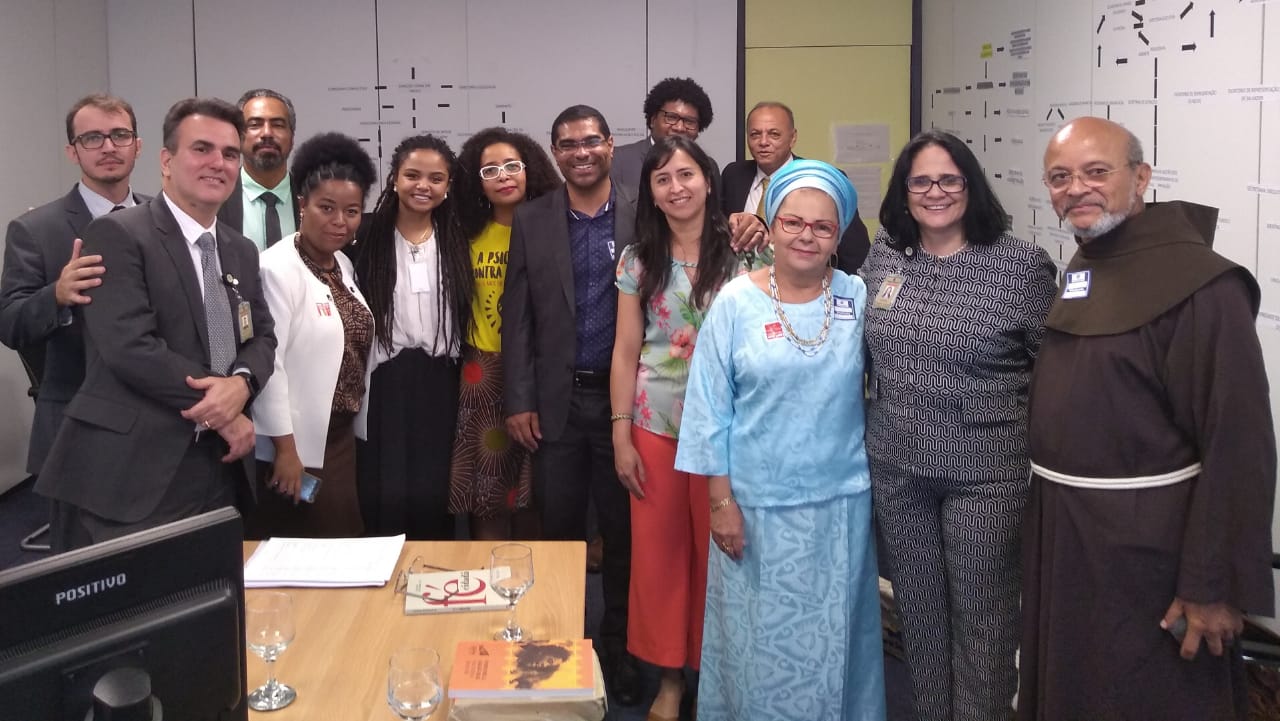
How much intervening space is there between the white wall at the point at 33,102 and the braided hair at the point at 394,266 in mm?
2799

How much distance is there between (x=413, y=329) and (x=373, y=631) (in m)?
1.40

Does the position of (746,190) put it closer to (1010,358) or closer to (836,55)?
(836,55)

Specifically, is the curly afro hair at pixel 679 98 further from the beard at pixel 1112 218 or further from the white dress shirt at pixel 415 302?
the beard at pixel 1112 218

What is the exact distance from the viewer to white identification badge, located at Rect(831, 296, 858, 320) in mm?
2248

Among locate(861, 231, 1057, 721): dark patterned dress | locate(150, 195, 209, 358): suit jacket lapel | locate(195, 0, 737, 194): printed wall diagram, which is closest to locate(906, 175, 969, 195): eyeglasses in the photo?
locate(861, 231, 1057, 721): dark patterned dress

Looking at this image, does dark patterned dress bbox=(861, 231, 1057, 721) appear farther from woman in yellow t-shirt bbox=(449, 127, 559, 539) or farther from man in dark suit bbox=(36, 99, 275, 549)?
man in dark suit bbox=(36, 99, 275, 549)

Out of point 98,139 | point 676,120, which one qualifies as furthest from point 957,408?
point 98,139

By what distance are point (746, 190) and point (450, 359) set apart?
1535 mm

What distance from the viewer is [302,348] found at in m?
2.75

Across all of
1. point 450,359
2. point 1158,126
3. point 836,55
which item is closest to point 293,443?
point 450,359

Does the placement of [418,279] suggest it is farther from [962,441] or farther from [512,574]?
[962,441]

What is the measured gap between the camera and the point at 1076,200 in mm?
1957

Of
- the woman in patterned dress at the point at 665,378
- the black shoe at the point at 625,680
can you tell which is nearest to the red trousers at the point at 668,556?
the woman in patterned dress at the point at 665,378

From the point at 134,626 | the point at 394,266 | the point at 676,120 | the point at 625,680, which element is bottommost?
the point at 625,680
